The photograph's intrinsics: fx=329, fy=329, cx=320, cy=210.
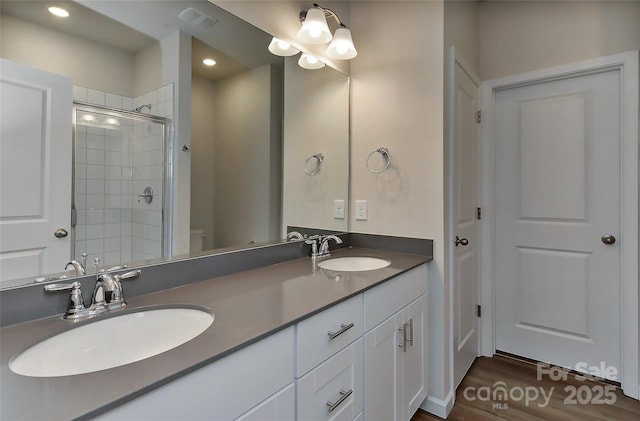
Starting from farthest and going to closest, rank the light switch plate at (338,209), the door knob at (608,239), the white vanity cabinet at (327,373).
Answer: the light switch plate at (338,209), the door knob at (608,239), the white vanity cabinet at (327,373)

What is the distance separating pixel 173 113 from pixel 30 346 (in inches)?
33.0

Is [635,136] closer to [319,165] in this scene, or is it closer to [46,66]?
[319,165]

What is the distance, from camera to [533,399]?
190 centimetres

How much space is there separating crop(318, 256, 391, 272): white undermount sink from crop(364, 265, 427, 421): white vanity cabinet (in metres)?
0.23

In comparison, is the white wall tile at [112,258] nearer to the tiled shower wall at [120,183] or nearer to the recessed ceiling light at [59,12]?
the tiled shower wall at [120,183]

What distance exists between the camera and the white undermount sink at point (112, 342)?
0.73 metres

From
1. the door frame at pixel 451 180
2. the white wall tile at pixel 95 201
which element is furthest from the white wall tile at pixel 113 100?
the door frame at pixel 451 180

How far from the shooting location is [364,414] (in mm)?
1225

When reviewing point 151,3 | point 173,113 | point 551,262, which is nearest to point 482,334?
point 551,262

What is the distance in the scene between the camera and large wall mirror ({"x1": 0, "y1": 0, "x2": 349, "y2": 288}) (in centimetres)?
97

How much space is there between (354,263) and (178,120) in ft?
3.75

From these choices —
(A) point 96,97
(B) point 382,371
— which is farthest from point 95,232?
(B) point 382,371

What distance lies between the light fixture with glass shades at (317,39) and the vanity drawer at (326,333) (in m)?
1.31

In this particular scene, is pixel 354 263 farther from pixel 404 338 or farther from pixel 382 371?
pixel 382 371
